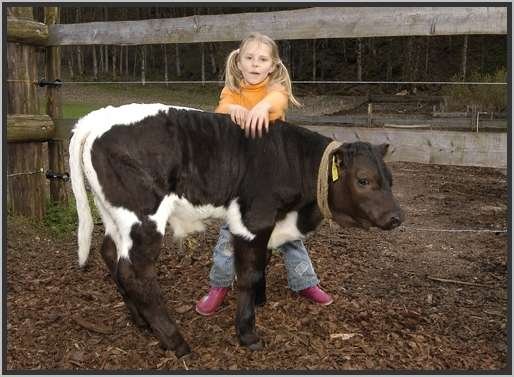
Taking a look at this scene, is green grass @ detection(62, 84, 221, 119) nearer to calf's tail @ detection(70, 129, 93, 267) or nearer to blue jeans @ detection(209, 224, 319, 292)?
blue jeans @ detection(209, 224, 319, 292)

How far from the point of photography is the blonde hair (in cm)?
369

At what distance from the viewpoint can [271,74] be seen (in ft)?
12.4

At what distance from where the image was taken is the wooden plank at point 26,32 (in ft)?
16.2

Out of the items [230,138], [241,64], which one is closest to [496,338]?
[230,138]

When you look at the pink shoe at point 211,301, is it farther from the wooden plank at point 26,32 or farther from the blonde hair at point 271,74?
the wooden plank at point 26,32

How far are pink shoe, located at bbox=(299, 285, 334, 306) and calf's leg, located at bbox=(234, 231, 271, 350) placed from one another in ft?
A: 2.26

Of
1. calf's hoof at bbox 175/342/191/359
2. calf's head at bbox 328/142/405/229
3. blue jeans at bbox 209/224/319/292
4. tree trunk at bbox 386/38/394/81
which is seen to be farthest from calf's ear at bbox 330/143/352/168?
tree trunk at bbox 386/38/394/81

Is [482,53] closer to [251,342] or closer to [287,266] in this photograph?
[287,266]

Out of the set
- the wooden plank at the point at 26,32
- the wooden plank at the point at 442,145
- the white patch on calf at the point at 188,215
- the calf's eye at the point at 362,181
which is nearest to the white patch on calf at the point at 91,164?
the white patch on calf at the point at 188,215

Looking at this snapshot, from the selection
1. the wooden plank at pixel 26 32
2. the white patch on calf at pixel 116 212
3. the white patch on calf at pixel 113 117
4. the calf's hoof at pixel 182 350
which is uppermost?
the wooden plank at pixel 26 32

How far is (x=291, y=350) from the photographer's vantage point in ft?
11.3

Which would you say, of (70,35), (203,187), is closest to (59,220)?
(70,35)

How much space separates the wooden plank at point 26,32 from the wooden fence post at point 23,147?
48 millimetres

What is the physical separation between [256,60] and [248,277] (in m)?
1.36
